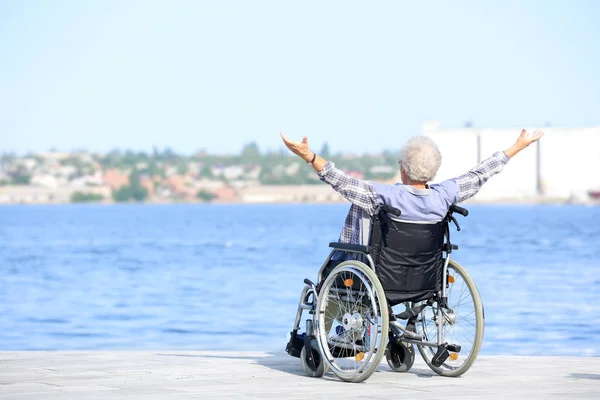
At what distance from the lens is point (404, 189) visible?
553 cm

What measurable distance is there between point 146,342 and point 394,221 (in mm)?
7994

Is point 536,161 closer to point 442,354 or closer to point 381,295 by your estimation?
point 442,354

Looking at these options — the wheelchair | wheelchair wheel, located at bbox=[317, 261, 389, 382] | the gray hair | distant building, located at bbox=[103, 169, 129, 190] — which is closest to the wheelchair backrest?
the wheelchair

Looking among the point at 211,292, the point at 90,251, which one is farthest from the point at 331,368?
the point at 90,251

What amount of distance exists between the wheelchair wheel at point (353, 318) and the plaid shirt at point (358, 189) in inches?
8.3

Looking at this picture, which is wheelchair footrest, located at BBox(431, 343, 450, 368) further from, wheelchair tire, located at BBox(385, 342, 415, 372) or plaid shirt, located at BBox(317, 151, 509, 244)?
plaid shirt, located at BBox(317, 151, 509, 244)

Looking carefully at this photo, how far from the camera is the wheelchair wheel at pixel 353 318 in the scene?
5.30 meters

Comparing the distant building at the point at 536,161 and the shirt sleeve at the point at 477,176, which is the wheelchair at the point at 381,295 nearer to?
the shirt sleeve at the point at 477,176

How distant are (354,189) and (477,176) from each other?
27.7 inches

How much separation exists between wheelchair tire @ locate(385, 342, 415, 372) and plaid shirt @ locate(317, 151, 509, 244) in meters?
0.63

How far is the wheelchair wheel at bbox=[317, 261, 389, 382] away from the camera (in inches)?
209

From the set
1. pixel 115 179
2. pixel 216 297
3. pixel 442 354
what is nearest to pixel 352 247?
pixel 442 354

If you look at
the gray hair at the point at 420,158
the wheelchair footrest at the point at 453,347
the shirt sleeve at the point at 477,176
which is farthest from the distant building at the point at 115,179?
the wheelchair footrest at the point at 453,347

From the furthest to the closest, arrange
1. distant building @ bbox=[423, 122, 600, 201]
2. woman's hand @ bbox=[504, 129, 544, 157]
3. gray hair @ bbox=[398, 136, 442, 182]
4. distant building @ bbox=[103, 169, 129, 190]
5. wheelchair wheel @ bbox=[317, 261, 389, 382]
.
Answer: distant building @ bbox=[103, 169, 129, 190], distant building @ bbox=[423, 122, 600, 201], woman's hand @ bbox=[504, 129, 544, 157], gray hair @ bbox=[398, 136, 442, 182], wheelchair wheel @ bbox=[317, 261, 389, 382]
